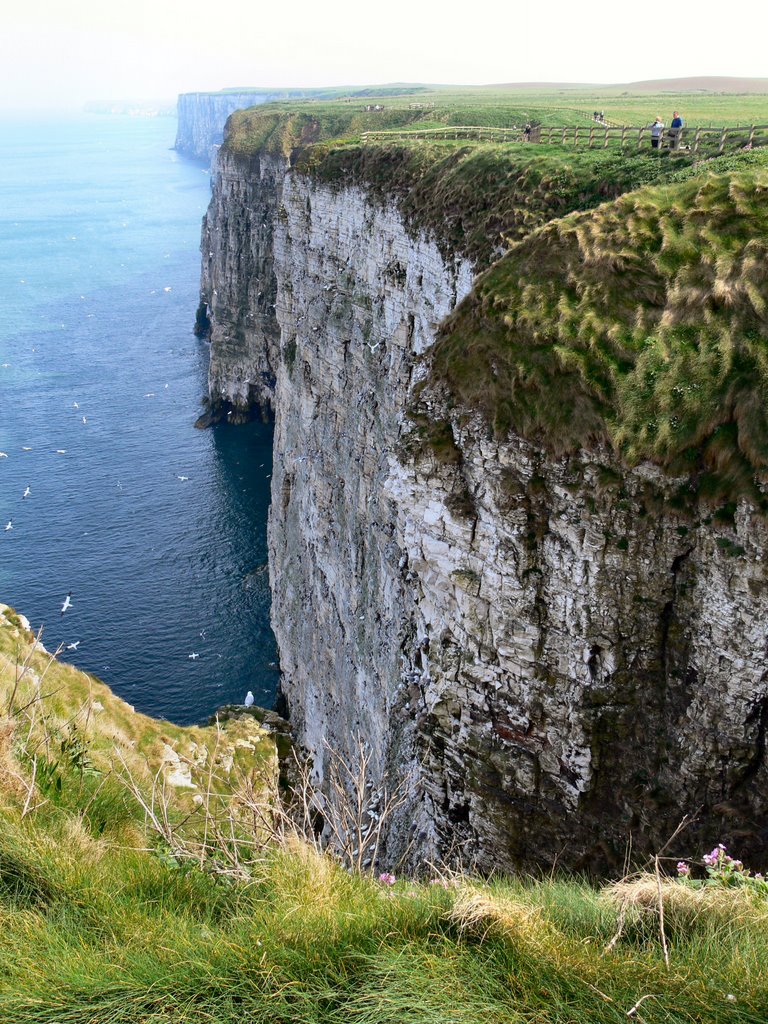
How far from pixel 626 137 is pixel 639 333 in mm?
18089

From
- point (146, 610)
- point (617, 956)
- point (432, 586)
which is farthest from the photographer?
point (146, 610)

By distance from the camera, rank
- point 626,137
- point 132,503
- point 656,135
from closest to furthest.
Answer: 1. point 656,135
2. point 626,137
3. point 132,503

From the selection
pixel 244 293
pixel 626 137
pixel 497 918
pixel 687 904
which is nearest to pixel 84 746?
pixel 497 918

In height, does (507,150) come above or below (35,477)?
above

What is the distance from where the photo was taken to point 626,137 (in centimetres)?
3041

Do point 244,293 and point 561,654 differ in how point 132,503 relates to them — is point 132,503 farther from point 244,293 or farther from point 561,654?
point 561,654

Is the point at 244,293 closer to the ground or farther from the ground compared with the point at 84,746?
farther from the ground

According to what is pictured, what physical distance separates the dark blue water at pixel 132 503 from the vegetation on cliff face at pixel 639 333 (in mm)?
36529

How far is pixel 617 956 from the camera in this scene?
8.04 m

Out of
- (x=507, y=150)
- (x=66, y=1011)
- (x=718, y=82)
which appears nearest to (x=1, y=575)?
(x=507, y=150)

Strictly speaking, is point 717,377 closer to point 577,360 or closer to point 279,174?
point 577,360

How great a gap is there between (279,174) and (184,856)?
9647 cm

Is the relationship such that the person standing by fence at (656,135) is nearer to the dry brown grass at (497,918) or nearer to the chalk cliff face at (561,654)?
the chalk cliff face at (561,654)

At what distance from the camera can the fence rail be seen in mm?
23766
